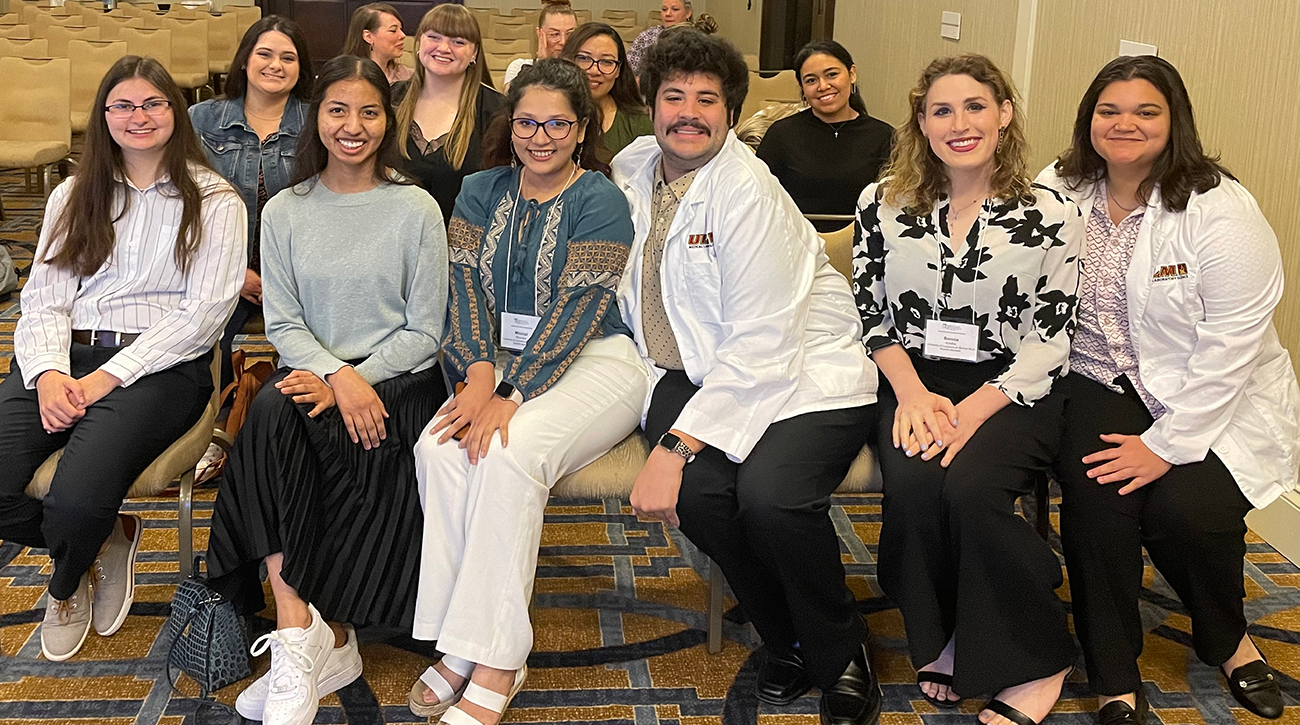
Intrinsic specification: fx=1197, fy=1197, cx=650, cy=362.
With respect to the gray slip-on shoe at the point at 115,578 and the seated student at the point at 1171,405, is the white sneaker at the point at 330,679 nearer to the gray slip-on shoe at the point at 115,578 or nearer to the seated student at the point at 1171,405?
the gray slip-on shoe at the point at 115,578

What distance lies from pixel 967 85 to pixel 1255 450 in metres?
0.97

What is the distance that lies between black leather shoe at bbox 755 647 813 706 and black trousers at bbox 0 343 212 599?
54.5 inches

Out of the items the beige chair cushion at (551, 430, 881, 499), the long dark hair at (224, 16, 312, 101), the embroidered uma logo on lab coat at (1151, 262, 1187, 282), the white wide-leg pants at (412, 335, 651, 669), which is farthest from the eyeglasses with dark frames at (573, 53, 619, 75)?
the embroidered uma logo on lab coat at (1151, 262, 1187, 282)

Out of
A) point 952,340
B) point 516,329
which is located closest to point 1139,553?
point 952,340

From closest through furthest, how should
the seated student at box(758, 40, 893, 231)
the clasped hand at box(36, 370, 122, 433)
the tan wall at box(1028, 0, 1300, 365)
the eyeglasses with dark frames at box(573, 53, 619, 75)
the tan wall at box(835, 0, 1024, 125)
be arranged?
the clasped hand at box(36, 370, 122, 433)
the tan wall at box(1028, 0, 1300, 365)
the eyeglasses with dark frames at box(573, 53, 619, 75)
the seated student at box(758, 40, 893, 231)
the tan wall at box(835, 0, 1024, 125)

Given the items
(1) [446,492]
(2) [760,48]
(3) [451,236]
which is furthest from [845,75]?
(2) [760,48]

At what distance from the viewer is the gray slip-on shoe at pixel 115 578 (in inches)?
107

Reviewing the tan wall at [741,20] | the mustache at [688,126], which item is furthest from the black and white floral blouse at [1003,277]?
the tan wall at [741,20]

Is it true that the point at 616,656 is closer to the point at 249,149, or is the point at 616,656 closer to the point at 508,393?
the point at 508,393

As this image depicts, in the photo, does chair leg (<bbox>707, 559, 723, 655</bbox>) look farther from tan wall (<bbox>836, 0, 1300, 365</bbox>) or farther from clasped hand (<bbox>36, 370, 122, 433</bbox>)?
tan wall (<bbox>836, 0, 1300, 365</bbox>)

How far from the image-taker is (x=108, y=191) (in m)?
2.66

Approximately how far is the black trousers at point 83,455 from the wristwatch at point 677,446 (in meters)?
1.08

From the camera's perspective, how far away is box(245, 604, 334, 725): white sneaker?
2320 mm

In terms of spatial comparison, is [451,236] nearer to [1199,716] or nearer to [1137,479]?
[1137,479]
